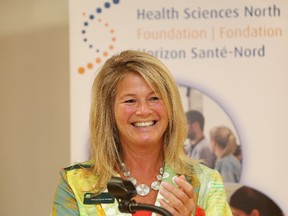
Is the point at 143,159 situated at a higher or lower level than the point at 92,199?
higher

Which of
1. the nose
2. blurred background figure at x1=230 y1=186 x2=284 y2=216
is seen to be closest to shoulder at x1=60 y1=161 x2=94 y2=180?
the nose

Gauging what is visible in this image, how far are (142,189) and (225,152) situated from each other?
3.83 ft

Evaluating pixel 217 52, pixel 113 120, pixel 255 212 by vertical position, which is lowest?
pixel 255 212

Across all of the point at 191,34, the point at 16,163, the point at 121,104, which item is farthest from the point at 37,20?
the point at 121,104

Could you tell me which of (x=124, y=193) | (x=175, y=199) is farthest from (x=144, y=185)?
(x=124, y=193)

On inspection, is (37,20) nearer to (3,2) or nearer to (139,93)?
(3,2)

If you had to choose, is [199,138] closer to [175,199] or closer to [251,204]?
[251,204]

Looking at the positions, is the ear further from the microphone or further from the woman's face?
the microphone

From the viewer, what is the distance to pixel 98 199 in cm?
222

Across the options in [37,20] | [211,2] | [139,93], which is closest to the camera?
[139,93]

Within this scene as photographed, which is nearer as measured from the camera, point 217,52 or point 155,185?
point 155,185

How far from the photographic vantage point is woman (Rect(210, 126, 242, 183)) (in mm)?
3355

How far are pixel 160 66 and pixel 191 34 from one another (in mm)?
1064

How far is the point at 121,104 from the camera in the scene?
7.55 feet
